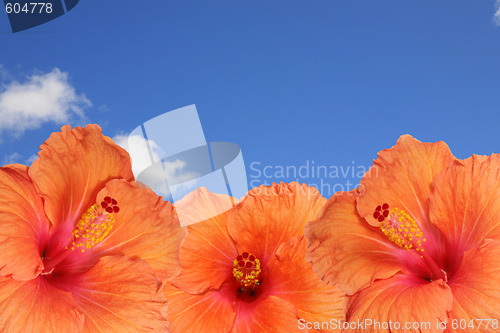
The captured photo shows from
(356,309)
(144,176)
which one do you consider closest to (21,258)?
(144,176)

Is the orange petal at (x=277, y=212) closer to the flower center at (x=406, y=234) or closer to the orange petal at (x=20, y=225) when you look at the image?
the flower center at (x=406, y=234)

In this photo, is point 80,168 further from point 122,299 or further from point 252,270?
point 252,270

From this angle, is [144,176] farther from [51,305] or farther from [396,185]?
[396,185]

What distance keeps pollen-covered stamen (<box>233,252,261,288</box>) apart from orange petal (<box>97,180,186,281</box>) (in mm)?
233

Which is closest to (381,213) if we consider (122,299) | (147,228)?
(147,228)

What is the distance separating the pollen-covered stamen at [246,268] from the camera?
5.08ft

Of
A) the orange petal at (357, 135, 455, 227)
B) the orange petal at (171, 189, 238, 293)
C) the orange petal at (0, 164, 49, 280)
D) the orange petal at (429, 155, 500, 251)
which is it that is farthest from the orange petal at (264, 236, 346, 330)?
the orange petal at (0, 164, 49, 280)

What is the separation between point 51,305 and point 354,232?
96cm

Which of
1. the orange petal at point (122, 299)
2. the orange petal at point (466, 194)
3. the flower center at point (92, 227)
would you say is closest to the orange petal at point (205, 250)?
the orange petal at point (122, 299)

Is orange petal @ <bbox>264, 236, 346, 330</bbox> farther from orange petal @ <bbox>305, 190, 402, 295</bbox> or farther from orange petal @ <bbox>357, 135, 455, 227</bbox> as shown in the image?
orange petal @ <bbox>357, 135, 455, 227</bbox>

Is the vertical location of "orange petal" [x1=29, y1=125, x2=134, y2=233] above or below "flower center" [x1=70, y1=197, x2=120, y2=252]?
above

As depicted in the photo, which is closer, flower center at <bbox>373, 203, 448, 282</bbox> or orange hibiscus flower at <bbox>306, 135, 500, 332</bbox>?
orange hibiscus flower at <bbox>306, 135, 500, 332</bbox>

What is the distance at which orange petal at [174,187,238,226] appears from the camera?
149 cm

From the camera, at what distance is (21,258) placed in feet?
4.34
